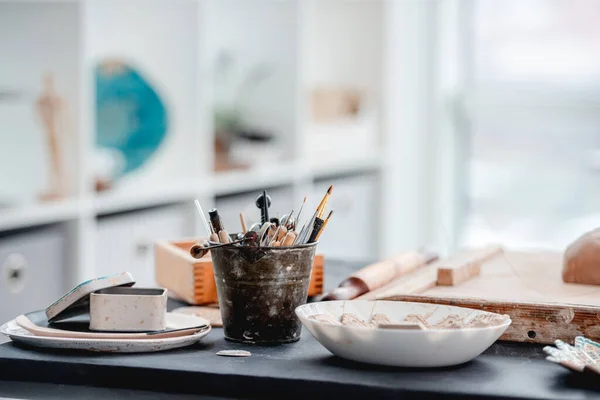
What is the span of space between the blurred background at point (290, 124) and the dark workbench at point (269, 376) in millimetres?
1222

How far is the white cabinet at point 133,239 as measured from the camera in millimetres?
2609

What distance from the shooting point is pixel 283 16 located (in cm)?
355

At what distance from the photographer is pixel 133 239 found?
2693 mm

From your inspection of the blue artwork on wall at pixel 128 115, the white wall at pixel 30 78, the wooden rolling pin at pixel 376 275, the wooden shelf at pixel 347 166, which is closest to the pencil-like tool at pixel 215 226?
the wooden rolling pin at pixel 376 275

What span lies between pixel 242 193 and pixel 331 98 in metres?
0.83

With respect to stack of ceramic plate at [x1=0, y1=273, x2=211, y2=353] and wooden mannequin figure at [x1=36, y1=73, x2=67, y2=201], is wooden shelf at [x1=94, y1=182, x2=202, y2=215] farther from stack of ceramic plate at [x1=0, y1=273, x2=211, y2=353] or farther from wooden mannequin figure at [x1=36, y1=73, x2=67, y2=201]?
stack of ceramic plate at [x1=0, y1=273, x2=211, y2=353]

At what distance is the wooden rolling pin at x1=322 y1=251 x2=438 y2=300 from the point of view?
4.24ft

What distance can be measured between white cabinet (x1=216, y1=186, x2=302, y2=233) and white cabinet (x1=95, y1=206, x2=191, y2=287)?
0.24m

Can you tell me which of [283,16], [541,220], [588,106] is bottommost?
[541,220]

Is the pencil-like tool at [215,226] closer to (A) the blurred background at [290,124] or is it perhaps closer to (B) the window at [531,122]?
(A) the blurred background at [290,124]

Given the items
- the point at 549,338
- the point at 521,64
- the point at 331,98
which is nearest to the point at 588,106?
the point at 521,64

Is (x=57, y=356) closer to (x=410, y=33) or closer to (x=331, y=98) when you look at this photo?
(x=331, y=98)

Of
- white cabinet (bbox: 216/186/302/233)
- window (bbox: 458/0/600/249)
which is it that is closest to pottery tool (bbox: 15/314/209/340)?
white cabinet (bbox: 216/186/302/233)

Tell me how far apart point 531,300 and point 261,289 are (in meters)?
0.36
